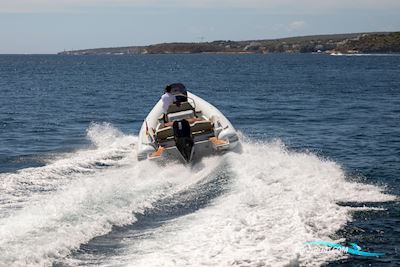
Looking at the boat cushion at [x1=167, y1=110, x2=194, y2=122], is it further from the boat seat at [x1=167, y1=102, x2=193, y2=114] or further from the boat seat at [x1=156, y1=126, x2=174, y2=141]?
the boat seat at [x1=156, y1=126, x2=174, y2=141]

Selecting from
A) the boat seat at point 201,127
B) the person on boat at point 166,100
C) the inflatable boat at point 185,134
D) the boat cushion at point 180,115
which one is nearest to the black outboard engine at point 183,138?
the inflatable boat at point 185,134

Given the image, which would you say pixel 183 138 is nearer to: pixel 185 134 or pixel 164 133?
pixel 185 134

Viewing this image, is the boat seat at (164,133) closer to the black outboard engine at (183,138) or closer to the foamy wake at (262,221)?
the black outboard engine at (183,138)

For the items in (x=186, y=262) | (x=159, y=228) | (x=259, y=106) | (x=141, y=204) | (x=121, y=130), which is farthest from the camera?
(x=259, y=106)

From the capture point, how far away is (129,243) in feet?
32.5

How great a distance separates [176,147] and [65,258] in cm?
688

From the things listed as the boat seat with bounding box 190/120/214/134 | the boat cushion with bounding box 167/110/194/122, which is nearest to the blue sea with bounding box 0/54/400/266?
the boat seat with bounding box 190/120/214/134

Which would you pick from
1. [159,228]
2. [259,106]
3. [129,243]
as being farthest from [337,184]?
[259,106]

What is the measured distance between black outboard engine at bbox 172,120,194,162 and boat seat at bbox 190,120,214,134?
123 centimetres

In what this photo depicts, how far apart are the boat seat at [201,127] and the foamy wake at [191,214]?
126 cm

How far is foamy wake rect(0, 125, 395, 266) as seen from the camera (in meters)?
9.20

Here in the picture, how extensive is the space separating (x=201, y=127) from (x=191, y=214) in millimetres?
5583

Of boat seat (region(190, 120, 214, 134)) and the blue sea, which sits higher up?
boat seat (region(190, 120, 214, 134))

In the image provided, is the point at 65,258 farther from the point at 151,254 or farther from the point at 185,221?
the point at 185,221
